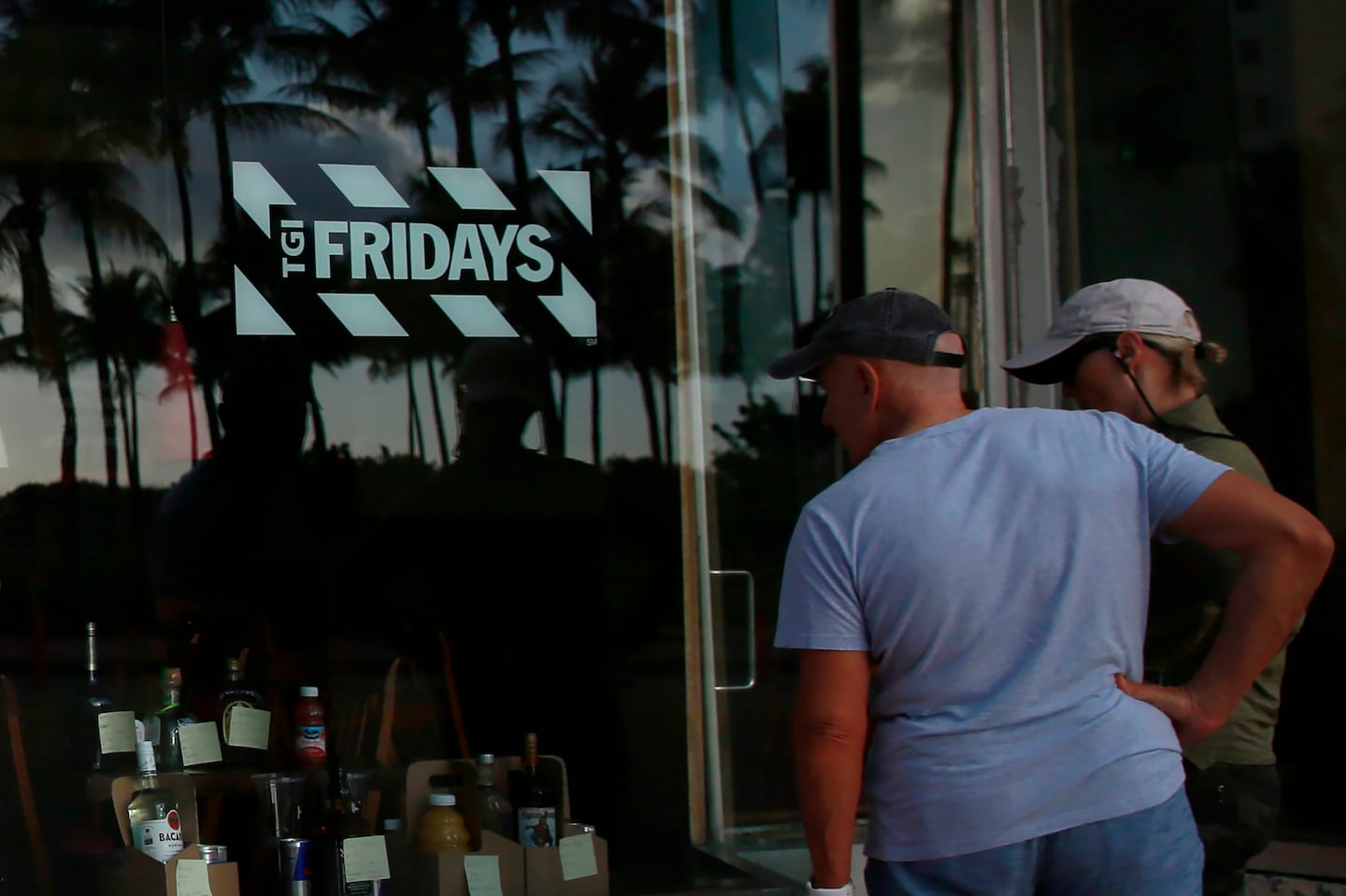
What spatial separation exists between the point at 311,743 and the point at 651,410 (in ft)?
4.42

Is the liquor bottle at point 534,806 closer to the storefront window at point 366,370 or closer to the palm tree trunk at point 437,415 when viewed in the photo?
the storefront window at point 366,370

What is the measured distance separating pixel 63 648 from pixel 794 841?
2.10 meters

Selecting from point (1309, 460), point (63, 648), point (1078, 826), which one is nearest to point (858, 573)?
point (1078, 826)

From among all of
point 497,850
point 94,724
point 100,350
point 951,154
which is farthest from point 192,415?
point 951,154

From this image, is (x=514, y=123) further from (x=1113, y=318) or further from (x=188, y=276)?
(x=1113, y=318)

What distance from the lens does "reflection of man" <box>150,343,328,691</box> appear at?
14.1 feet

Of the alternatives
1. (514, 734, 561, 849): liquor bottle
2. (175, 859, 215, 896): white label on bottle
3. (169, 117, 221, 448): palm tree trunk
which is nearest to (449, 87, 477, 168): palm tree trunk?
(169, 117, 221, 448): palm tree trunk

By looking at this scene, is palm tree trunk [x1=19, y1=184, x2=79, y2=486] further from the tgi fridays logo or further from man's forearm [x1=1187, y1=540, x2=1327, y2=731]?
man's forearm [x1=1187, y1=540, x2=1327, y2=731]

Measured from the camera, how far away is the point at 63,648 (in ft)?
13.7

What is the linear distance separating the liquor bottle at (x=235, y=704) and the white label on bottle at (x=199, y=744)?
0.02m

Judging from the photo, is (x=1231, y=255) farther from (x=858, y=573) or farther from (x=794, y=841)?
(x=858, y=573)

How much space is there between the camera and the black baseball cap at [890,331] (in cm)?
224

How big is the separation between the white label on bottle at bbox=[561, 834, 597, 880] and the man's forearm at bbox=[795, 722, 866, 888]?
6.39 ft

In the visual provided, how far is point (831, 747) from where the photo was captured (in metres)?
2.16
